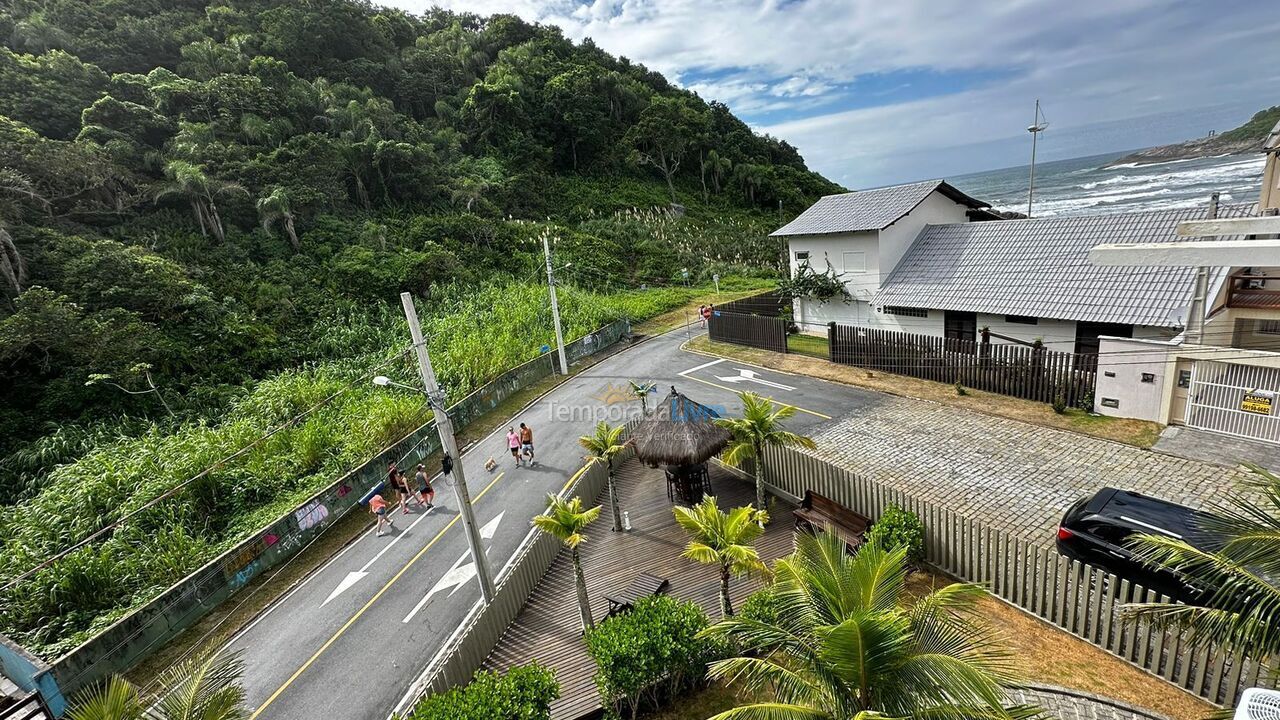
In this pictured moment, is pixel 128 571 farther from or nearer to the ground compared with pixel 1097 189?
nearer to the ground

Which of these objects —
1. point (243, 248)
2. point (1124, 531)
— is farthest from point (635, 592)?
point (243, 248)

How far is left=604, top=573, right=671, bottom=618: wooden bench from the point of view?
9961 millimetres

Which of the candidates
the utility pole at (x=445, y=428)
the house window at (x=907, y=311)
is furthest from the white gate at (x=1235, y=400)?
the utility pole at (x=445, y=428)

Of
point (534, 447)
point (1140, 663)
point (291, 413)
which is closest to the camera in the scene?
point (1140, 663)

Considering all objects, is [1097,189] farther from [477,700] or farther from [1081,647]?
[477,700]

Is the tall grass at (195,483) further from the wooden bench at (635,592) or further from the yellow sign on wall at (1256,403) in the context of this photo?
the yellow sign on wall at (1256,403)

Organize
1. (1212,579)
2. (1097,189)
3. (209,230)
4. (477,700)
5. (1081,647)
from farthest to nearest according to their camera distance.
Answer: (1097,189) < (209,230) < (1081,647) < (477,700) < (1212,579)

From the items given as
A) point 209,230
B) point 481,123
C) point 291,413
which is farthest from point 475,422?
point 481,123

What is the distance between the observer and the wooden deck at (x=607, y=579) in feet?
30.7

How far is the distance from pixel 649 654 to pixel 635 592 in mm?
2550

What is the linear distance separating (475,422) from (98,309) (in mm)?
17588

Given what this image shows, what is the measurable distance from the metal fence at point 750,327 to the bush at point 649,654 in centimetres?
1978

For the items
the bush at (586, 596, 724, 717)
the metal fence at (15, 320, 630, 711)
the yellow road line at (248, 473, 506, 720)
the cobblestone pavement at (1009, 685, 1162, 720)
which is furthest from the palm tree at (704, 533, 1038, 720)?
the metal fence at (15, 320, 630, 711)

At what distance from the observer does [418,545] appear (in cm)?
1486
